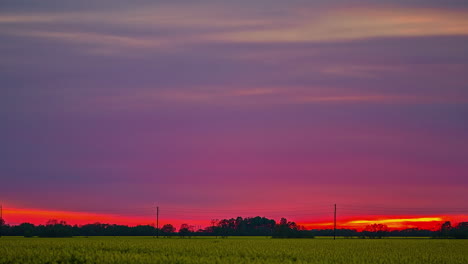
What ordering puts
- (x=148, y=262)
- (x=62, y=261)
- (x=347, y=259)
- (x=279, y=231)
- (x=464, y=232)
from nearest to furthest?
1. (x=148, y=262)
2. (x=62, y=261)
3. (x=347, y=259)
4. (x=464, y=232)
5. (x=279, y=231)

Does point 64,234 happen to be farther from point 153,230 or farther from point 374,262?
point 374,262

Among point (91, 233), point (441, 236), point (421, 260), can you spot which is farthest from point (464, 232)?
point (421, 260)

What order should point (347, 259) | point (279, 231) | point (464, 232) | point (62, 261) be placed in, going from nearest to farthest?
point (62, 261), point (347, 259), point (464, 232), point (279, 231)

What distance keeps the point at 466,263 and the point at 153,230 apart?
444ft

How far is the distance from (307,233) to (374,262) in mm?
126416

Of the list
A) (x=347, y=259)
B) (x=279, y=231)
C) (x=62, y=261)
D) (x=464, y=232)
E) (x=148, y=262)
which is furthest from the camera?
(x=279, y=231)

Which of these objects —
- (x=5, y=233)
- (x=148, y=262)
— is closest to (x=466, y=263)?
(x=148, y=262)

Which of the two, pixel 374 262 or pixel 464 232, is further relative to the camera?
pixel 464 232

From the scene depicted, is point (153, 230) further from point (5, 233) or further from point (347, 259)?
point (347, 259)

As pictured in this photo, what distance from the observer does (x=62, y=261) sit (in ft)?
184

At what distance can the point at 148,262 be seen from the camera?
5266cm

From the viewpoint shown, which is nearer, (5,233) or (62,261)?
(62,261)

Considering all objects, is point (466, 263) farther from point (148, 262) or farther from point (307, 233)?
point (307, 233)

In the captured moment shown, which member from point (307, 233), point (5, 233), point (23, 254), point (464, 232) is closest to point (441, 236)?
point (464, 232)
